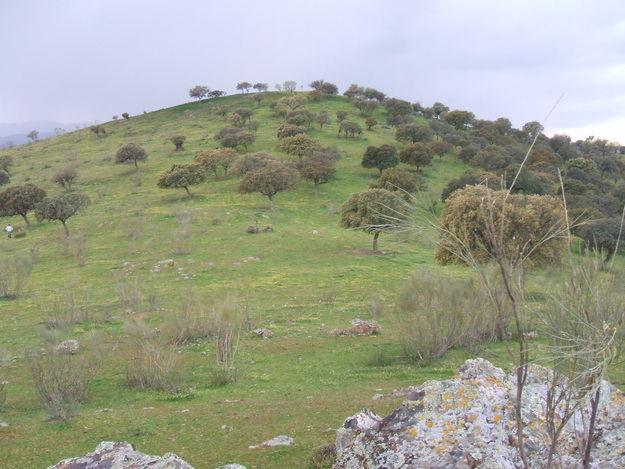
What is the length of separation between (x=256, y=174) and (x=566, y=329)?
148 feet

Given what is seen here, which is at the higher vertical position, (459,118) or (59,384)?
(459,118)

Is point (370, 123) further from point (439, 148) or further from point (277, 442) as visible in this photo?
point (277, 442)

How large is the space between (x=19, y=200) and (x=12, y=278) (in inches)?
791

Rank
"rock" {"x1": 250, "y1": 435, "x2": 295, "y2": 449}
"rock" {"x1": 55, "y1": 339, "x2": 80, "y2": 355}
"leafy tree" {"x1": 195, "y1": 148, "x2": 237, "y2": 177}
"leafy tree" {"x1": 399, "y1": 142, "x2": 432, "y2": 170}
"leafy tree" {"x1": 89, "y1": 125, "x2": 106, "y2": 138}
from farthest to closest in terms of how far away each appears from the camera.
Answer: "leafy tree" {"x1": 89, "y1": 125, "x2": 106, "y2": 138}
"leafy tree" {"x1": 399, "y1": 142, "x2": 432, "y2": 170}
"leafy tree" {"x1": 195, "y1": 148, "x2": 237, "y2": 177}
"rock" {"x1": 55, "y1": 339, "x2": 80, "y2": 355}
"rock" {"x1": 250, "y1": 435, "x2": 295, "y2": 449}

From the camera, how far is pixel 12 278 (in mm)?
31500

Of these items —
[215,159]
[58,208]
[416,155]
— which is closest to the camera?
[58,208]

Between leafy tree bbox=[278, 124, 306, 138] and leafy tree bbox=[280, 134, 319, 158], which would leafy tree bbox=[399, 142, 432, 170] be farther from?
leafy tree bbox=[278, 124, 306, 138]

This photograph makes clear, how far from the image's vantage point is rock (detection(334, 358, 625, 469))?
20.6 feet

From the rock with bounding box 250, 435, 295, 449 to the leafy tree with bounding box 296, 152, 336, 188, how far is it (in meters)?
46.4

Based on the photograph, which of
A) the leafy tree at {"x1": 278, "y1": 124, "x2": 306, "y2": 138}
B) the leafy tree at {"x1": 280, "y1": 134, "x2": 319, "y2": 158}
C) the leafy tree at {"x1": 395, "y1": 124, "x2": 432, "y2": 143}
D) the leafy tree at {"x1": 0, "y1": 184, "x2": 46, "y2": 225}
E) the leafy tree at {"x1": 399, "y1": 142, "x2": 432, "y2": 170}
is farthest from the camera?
the leafy tree at {"x1": 395, "y1": 124, "x2": 432, "y2": 143}

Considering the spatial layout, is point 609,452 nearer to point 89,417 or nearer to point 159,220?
point 89,417

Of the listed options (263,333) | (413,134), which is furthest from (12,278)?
(413,134)

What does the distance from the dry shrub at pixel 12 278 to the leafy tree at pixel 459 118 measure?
264 feet

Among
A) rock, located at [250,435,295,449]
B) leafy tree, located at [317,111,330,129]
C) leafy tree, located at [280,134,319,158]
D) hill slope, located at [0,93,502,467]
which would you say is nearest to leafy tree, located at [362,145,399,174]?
hill slope, located at [0,93,502,467]
